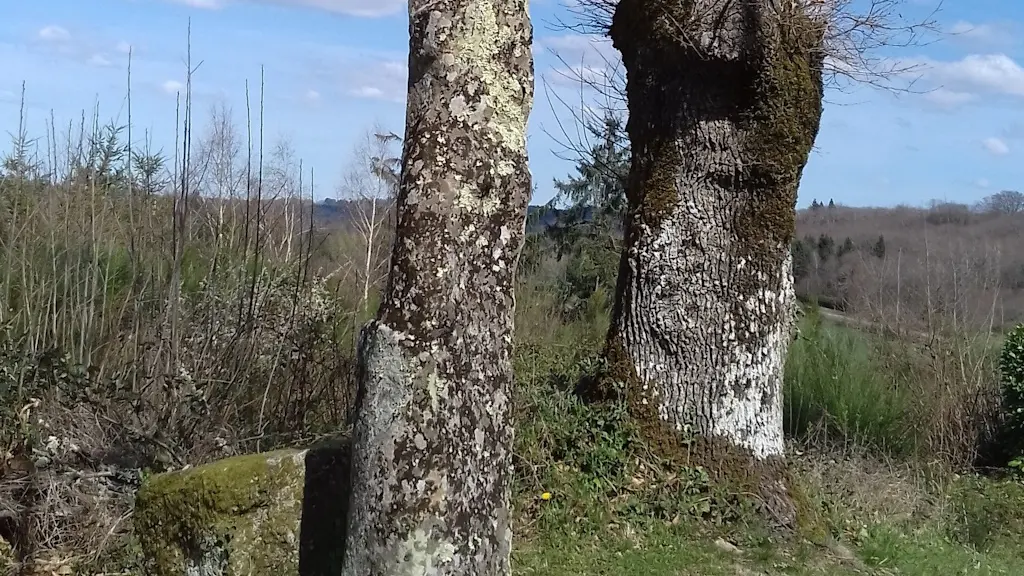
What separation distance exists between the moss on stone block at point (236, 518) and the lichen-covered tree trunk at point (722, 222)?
2853 mm

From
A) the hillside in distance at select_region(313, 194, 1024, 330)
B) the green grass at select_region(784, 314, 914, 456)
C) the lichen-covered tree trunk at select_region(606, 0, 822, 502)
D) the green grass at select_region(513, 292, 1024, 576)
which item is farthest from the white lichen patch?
the green grass at select_region(784, 314, 914, 456)

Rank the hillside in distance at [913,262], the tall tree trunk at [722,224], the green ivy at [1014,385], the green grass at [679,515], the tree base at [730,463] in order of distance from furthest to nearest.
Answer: the hillside in distance at [913,262]
the green ivy at [1014,385]
the tall tree trunk at [722,224]
the tree base at [730,463]
the green grass at [679,515]

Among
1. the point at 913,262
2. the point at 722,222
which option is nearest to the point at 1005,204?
the point at 913,262

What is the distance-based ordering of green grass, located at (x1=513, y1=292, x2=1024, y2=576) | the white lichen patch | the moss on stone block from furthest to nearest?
green grass, located at (x1=513, y1=292, x2=1024, y2=576) → the moss on stone block → the white lichen patch

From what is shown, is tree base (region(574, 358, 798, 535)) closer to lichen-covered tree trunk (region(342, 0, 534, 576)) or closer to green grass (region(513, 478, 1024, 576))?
green grass (region(513, 478, 1024, 576))

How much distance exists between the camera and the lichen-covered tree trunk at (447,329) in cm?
394

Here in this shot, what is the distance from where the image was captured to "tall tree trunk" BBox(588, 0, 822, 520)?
6547 millimetres

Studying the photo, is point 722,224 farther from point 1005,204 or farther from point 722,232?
point 1005,204

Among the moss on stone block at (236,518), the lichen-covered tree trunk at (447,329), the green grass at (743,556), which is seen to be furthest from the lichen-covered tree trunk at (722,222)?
the moss on stone block at (236,518)

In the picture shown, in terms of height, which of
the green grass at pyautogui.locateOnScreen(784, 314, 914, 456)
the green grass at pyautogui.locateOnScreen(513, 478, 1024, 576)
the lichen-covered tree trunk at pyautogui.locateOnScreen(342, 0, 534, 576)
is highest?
the lichen-covered tree trunk at pyautogui.locateOnScreen(342, 0, 534, 576)

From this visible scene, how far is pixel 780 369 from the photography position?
677 cm

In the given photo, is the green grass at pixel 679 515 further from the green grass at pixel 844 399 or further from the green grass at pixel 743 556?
the green grass at pixel 844 399

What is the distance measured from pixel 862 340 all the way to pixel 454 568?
872cm

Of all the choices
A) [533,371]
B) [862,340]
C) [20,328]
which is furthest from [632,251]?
[862,340]
